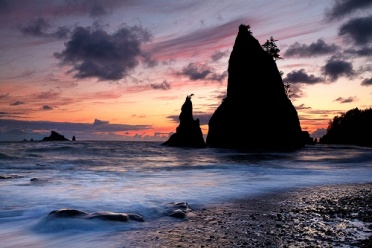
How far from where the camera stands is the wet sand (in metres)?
3.76

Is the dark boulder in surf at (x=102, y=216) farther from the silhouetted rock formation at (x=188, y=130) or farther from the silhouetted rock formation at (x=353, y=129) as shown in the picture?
the silhouetted rock formation at (x=353, y=129)

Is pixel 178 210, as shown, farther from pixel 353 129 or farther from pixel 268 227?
pixel 353 129

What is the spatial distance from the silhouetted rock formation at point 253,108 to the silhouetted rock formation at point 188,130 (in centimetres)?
352

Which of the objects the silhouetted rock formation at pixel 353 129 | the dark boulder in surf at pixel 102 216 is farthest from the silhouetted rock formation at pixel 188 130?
the dark boulder in surf at pixel 102 216

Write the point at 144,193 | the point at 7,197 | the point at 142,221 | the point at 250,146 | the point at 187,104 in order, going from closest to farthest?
1. the point at 142,221
2. the point at 7,197
3. the point at 144,193
4. the point at 250,146
5. the point at 187,104

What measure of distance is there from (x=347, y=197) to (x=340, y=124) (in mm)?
91143

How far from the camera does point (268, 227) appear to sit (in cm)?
442

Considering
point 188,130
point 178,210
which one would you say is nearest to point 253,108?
point 188,130

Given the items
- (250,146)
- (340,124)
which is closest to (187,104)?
(250,146)

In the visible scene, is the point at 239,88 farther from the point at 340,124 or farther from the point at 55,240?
the point at 55,240

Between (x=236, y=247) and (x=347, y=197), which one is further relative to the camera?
(x=347, y=197)

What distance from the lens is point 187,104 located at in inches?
2467

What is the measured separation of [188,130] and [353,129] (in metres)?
48.6

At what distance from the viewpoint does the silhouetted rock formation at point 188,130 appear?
61.0 meters
